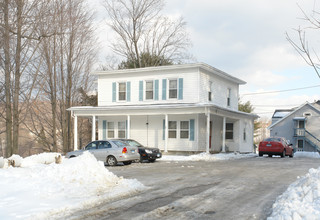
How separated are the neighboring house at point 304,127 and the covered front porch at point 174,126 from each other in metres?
20.9

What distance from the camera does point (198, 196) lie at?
8578 mm

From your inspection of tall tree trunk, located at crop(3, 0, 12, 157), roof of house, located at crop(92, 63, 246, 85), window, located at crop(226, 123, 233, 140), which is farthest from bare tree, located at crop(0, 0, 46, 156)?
window, located at crop(226, 123, 233, 140)

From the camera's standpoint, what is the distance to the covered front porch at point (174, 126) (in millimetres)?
24281

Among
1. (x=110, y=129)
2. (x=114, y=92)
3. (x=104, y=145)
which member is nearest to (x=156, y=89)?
A: (x=114, y=92)

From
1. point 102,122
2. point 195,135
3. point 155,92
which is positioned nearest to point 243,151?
point 195,135

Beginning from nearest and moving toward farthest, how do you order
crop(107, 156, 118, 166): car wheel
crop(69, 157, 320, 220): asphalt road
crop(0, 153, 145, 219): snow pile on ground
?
crop(69, 157, 320, 220): asphalt road → crop(0, 153, 145, 219): snow pile on ground → crop(107, 156, 118, 166): car wheel

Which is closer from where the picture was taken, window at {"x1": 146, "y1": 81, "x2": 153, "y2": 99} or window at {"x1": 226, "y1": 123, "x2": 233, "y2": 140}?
window at {"x1": 146, "y1": 81, "x2": 153, "y2": 99}

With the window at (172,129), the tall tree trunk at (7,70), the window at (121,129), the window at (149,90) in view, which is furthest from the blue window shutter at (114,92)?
the tall tree trunk at (7,70)

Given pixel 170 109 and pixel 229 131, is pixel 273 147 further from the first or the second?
pixel 170 109

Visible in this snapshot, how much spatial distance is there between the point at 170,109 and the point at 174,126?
7.76 feet

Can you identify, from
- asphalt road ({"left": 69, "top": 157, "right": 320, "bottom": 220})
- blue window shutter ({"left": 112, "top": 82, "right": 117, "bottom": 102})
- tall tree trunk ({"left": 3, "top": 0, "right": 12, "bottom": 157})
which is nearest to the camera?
asphalt road ({"left": 69, "top": 157, "right": 320, "bottom": 220})

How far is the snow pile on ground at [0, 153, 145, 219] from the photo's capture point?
7133 mm

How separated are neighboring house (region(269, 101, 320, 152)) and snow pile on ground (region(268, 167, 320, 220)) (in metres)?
42.5

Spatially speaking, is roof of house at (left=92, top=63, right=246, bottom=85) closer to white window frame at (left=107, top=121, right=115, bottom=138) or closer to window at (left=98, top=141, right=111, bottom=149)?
white window frame at (left=107, top=121, right=115, bottom=138)
